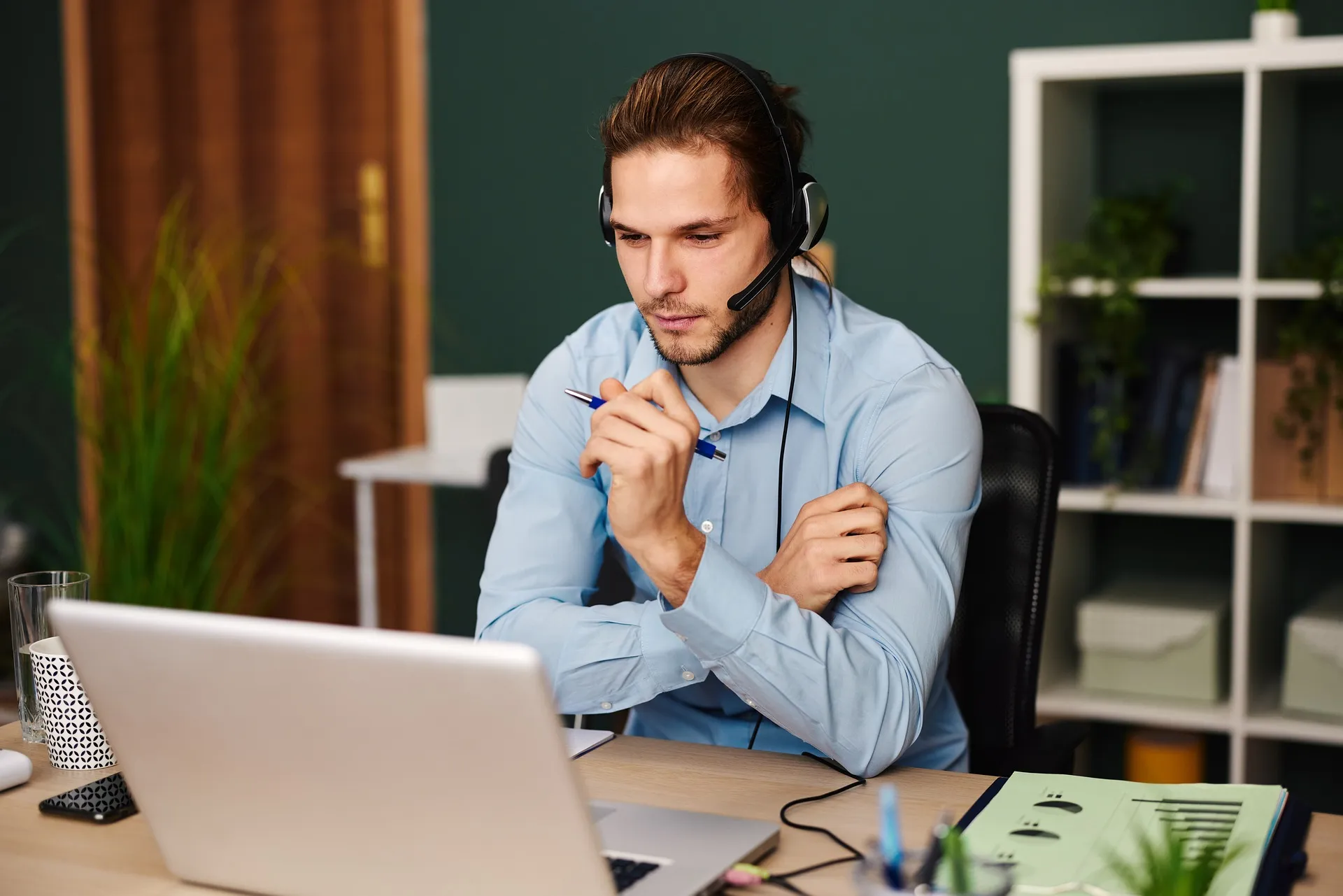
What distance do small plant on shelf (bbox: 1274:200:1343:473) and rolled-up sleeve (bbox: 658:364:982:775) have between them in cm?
116

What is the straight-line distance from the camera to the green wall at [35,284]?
13.0 feet

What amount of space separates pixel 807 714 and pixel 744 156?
62 centimetres

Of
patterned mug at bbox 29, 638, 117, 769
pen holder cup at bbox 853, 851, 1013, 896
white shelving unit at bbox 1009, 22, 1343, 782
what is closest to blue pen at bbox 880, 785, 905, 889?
pen holder cup at bbox 853, 851, 1013, 896

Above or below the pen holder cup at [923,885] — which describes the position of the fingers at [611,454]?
above

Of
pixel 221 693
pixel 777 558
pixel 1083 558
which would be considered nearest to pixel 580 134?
pixel 1083 558

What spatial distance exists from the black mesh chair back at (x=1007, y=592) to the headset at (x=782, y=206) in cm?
34

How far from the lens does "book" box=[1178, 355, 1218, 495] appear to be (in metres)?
2.57

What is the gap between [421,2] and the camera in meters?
3.56

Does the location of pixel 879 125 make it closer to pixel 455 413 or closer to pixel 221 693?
pixel 455 413

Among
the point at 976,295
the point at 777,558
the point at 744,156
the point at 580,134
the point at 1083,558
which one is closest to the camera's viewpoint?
the point at 777,558

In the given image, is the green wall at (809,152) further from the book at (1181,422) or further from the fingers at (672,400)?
the fingers at (672,400)

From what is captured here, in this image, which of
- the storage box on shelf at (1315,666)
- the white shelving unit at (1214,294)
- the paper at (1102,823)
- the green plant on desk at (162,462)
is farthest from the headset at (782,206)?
the green plant on desk at (162,462)

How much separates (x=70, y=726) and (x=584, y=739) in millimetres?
462

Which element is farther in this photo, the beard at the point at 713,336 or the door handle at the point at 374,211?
the door handle at the point at 374,211
